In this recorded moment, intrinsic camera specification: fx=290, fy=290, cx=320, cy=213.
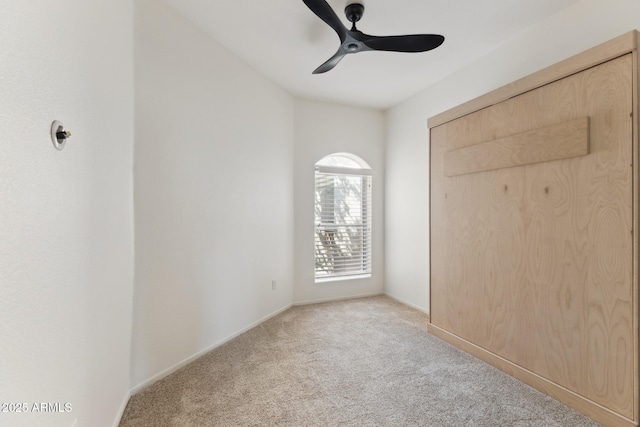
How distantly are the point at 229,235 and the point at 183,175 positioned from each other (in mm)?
726

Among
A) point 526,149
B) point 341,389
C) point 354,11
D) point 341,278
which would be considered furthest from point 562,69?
point 341,278

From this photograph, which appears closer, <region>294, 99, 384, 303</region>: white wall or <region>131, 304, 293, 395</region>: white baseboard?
<region>131, 304, 293, 395</region>: white baseboard

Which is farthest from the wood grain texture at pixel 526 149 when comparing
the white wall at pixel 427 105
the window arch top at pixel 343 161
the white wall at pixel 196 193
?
the white wall at pixel 196 193

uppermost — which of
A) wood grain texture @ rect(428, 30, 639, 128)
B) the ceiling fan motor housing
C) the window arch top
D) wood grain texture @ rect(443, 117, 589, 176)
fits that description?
the ceiling fan motor housing

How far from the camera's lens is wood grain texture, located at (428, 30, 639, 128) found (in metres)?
1.55

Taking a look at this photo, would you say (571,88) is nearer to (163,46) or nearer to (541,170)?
(541,170)

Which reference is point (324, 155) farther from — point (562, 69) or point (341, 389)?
point (341, 389)

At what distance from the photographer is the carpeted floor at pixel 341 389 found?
1698 mm

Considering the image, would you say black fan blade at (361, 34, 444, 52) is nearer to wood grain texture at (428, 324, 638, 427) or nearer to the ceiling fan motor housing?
the ceiling fan motor housing

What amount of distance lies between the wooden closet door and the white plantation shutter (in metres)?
1.73

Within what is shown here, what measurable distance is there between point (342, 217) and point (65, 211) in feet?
10.9

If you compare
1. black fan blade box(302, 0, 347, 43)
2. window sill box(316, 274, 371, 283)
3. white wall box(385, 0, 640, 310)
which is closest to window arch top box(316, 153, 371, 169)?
white wall box(385, 0, 640, 310)

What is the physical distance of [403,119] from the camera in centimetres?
398

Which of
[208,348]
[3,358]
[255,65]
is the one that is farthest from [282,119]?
[3,358]
